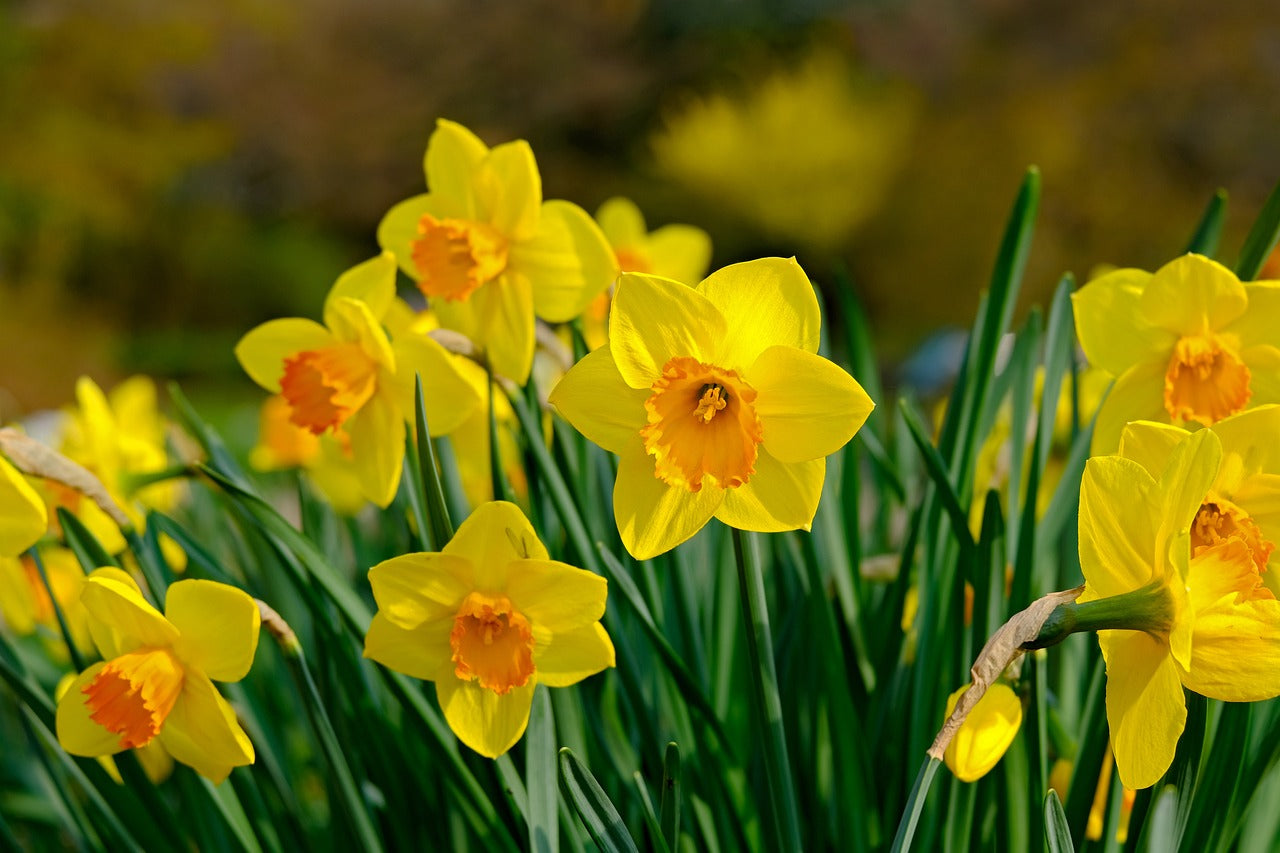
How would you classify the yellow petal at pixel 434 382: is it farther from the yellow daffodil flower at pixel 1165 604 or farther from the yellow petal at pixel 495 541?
the yellow daffodil flower at pixel 1165 604

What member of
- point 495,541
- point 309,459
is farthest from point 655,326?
point 309,459

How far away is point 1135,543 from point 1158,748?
97 millimetres

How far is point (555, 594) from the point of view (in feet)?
1.97

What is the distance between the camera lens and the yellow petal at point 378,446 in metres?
0.73

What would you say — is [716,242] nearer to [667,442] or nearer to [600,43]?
[600,43]

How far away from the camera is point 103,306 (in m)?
13.4

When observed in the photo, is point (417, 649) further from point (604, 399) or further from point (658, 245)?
point (658, 245)

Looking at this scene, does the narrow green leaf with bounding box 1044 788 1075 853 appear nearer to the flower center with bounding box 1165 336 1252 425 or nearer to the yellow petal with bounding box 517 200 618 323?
the flower center with bounding box 1165 336 1252 425

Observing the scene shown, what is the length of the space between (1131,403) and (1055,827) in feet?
0.98

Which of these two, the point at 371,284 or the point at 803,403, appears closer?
the point at 803,403

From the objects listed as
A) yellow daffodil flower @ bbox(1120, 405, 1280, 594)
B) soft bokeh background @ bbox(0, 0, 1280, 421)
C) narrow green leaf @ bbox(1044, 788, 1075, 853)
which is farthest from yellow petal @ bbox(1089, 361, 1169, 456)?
soft bokeh background @ bbox(0, 0, 1280, 421)

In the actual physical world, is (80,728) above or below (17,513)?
below

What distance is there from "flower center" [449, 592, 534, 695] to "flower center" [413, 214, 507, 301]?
25 cm

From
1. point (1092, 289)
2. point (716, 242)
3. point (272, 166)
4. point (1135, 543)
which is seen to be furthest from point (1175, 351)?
point (272, 166)
